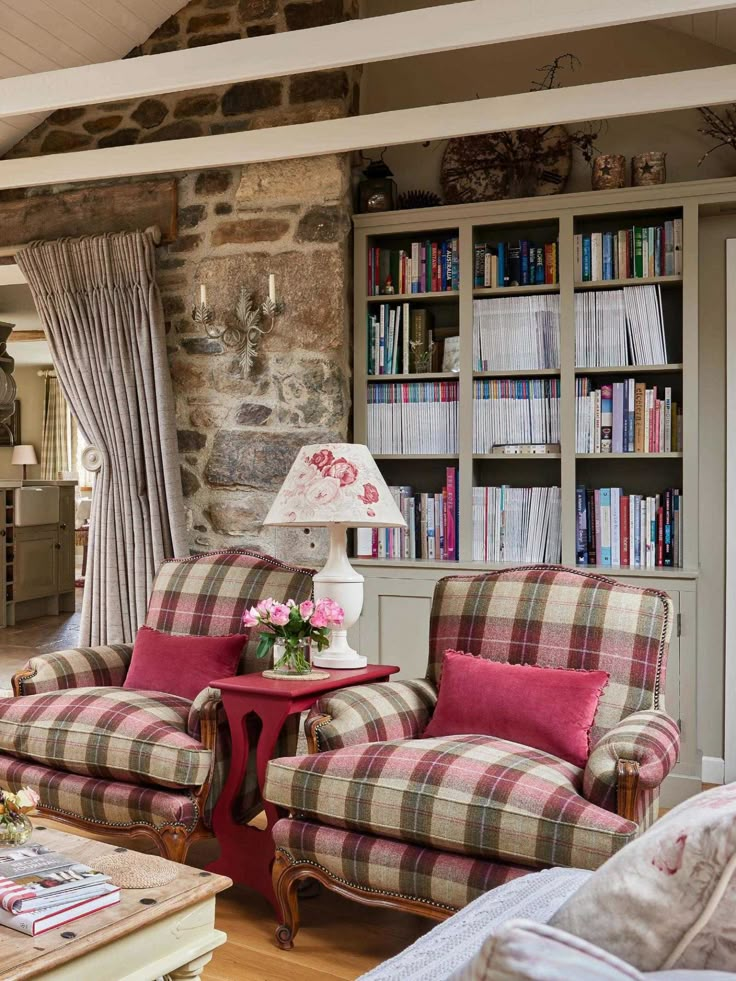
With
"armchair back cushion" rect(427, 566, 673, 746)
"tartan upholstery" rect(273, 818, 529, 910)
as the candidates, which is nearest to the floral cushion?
"tartan upholstery" rect(273, 818, 529, 910)

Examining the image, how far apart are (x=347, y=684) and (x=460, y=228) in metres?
2.26

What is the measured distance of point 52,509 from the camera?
8.77 m

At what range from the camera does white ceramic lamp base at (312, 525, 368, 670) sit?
3174 millimetres

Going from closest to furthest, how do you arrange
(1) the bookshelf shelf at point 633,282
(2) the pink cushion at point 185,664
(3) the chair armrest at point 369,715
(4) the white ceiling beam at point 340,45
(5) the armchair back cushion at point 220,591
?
(3) the chair armrest at point 369,715
(4) the white ceiling beam at point 340,45
(2) the pink cushion at point 185,664
(5) the armchair back cushion at point 220,591
(1) the bookshelf shelf at point 633,282

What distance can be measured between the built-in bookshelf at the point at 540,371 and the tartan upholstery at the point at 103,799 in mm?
1748

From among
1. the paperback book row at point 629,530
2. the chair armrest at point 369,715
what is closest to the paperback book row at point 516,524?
the paperback book row at point 629,530

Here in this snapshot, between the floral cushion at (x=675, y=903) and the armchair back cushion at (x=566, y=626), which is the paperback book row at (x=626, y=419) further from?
the floral cushion at (x=675, y=903)

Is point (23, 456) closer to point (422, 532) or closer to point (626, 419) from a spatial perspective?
point (422, 532)

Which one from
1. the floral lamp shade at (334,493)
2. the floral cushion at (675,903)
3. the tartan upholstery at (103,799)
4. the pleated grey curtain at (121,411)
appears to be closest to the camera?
the floral cushion at (675,903)

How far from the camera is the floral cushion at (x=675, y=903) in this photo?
2.82 feet

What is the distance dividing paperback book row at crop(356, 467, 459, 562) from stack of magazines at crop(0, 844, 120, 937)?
261 centimetres

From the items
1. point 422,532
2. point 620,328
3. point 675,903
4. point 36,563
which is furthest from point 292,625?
point 36,563

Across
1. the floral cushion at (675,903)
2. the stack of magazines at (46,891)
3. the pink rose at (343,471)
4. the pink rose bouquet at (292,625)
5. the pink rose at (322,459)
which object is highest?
the pink rose at (322,459)

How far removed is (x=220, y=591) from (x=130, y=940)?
5.90 feet
